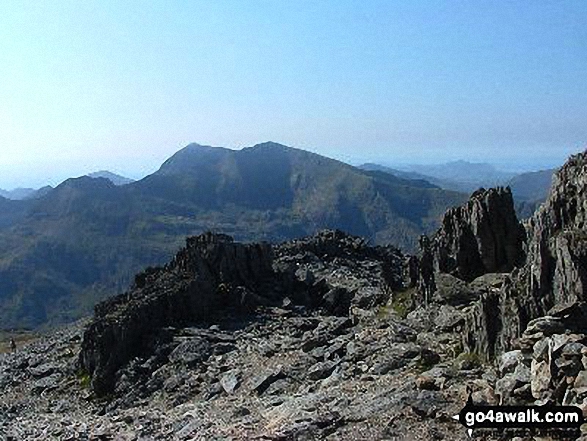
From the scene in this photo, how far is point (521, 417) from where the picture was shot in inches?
1179

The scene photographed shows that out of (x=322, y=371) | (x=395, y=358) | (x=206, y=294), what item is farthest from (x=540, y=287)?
(x=206, y=294)

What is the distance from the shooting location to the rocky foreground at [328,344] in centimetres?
3522

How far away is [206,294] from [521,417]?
47.6 meters

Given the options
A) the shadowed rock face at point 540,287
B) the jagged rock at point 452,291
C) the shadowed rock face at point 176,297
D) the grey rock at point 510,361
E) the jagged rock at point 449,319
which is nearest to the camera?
the grey rock at point 510,361

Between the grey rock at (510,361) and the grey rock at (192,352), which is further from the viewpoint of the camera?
the grey rock at (192,352)

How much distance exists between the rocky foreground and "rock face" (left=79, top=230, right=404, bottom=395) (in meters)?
0.21

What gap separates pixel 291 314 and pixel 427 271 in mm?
15169

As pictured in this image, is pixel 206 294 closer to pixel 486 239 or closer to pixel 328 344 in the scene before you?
pixel 328 344

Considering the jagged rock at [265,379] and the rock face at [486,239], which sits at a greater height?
the rock face at [486,239]

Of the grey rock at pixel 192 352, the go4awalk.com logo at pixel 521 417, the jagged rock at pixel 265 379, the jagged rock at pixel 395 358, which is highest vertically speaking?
the go4awalk.com logo at pixel 521 417

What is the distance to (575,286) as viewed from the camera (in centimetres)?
3844

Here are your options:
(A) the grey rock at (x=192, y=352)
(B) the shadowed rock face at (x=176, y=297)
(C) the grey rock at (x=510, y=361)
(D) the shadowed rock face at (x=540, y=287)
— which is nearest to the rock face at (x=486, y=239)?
(D) the shadowed rock face at (x=540, y=287)

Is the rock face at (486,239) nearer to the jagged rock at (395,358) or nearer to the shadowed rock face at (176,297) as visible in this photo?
the jagged rock at (395,358)

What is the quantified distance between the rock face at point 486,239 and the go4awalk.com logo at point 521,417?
28.1 metres
